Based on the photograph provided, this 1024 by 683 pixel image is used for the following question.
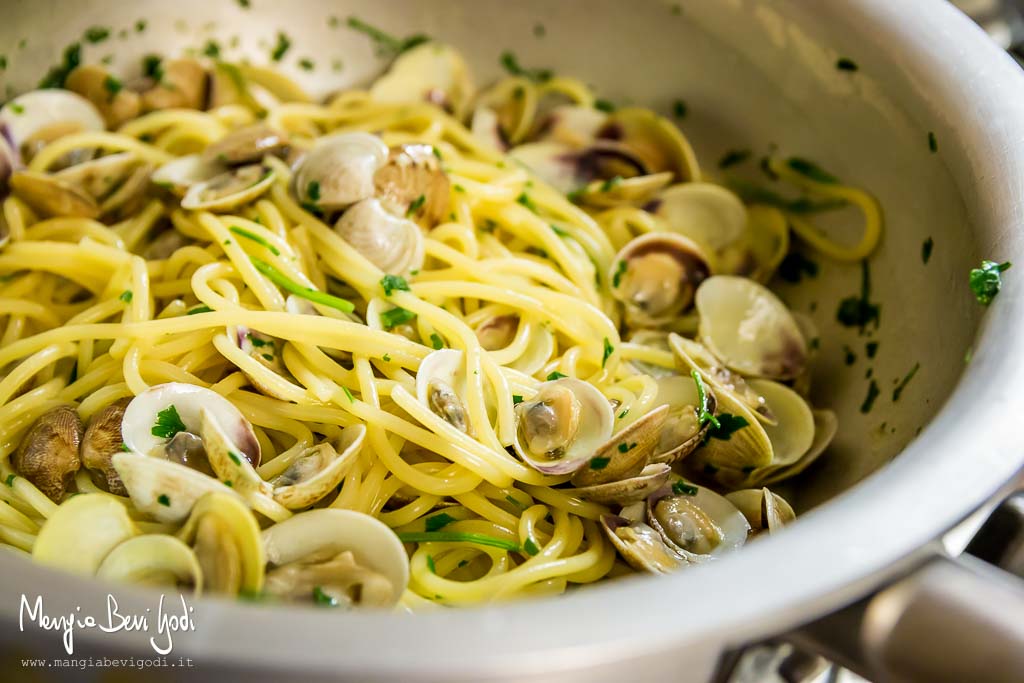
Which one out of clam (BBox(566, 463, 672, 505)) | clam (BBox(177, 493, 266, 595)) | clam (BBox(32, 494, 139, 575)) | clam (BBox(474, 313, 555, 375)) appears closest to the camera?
A: clam (BBox(177, 493, 266, 595))

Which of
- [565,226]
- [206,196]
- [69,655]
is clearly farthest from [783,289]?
[69,655]

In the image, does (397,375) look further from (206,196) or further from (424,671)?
(424,671)

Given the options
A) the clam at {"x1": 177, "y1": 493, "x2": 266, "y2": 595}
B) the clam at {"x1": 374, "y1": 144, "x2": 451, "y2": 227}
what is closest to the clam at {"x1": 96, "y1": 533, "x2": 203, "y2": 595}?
the clam at {"x1": 177, "y1": 493, "x2": 266, "y2": 595}

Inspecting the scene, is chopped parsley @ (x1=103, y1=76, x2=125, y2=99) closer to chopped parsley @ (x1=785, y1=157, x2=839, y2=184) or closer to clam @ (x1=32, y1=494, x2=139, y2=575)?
clam @ (x1=32, y1=494, x2=139, y2=575)

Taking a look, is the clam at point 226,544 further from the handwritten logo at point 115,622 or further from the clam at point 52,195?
the clam at point 52,195

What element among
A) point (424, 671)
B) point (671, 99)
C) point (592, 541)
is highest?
point (671, 99)

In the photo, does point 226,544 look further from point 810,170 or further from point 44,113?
point 810,170
